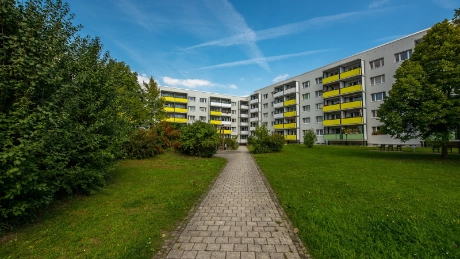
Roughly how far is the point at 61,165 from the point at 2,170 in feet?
3.69

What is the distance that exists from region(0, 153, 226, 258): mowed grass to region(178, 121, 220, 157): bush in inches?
443

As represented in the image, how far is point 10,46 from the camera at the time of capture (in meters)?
3.76

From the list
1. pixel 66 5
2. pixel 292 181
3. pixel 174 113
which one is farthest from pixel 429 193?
pixel 174 113

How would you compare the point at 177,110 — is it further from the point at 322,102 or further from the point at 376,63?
the point at 376,63

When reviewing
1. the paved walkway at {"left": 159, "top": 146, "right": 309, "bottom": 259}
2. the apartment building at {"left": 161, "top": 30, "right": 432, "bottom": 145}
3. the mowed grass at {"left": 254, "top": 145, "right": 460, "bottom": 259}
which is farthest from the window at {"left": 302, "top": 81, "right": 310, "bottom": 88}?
the paved walkway at {"left": 159, "top": 146, "right": 309, "bottom": 259}

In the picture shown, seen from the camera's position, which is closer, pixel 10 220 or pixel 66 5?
pixel 10 220

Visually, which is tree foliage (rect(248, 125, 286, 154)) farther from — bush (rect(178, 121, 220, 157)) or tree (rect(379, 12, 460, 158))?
tree (rect(379, 12, 460, 158))

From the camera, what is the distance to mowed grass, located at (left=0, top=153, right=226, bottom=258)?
3.35 meters

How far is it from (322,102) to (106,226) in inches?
1722

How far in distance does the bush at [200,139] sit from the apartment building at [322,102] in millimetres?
13678

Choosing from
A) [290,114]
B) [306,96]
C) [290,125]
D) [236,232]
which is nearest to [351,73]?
[306,96]

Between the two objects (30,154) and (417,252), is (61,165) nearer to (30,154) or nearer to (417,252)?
(30,154)

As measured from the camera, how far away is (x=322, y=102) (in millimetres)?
42031

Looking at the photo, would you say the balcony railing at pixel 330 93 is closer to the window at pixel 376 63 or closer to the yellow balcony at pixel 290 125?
the window at pixel 376 63
